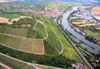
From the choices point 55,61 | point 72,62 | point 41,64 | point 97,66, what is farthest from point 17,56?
point 97,66

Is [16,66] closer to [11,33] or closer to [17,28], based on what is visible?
[11,33]

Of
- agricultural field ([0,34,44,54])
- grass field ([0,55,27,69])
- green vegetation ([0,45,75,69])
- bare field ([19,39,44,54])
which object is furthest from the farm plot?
grass field ([0,55,27,69])


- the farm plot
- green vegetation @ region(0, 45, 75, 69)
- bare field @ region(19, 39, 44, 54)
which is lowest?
green vegetation @ region(0, 45, 75, 69)

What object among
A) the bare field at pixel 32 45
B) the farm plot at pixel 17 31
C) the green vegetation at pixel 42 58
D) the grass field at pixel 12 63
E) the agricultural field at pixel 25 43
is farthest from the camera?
the farm plot at pixel 17 31

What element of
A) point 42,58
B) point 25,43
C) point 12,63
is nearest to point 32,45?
point 25,43

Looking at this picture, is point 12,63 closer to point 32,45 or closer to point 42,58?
point 42,58

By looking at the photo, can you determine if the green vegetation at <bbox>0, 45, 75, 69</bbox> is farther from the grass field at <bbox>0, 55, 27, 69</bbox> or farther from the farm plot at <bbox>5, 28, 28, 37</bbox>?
the farm plot at <bbox>5, 28, 28, 37</bbox>

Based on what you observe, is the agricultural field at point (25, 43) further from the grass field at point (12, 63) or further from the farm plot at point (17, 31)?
the grass field at point (12, 63)

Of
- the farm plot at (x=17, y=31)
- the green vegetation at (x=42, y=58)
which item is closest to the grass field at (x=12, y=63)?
the green vegetation at (x=42, y=58)
